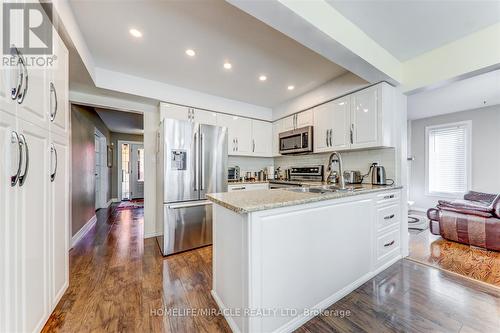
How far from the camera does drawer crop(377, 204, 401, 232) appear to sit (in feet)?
7.13

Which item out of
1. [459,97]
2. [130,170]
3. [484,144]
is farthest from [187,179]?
[484,144]

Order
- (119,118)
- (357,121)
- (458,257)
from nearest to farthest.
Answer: (458,257)
(357,121)
(119,118)

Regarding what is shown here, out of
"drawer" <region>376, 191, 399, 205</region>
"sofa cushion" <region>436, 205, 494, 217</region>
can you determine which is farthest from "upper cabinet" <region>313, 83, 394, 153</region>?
"sofa cushion" <region>436, 205, 494, 217</region>

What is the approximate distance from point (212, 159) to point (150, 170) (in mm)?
1273

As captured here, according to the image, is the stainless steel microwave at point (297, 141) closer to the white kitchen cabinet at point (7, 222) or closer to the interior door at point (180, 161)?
the interior door at point (180, 161)

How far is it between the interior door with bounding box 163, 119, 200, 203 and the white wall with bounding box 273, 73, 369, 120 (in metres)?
1.94

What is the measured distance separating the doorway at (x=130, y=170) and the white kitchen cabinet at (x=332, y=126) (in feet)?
21.7

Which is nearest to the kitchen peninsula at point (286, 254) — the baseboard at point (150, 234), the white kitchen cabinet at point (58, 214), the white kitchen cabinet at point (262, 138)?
the white kitchen cabinet at point (58, 214)

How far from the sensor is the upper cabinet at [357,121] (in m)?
2.45

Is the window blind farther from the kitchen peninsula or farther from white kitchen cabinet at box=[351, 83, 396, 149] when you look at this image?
the kitchen peninsula

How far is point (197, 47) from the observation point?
2.19 meters

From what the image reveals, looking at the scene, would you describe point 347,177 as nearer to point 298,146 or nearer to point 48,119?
point 298,146

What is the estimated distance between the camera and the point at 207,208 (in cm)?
298

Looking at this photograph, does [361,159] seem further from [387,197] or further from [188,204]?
[188,204]
